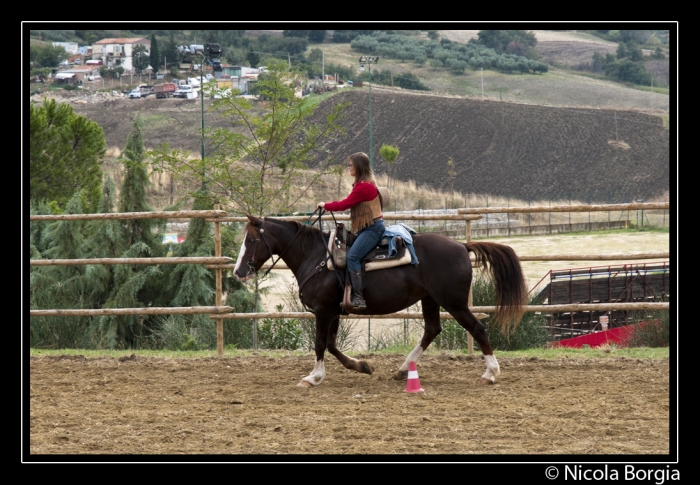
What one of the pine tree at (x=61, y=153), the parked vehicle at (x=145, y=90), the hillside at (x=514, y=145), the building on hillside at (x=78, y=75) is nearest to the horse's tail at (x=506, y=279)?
the pine tree at (x=61, y=153)

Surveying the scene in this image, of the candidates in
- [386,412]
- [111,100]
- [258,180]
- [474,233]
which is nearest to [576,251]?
[474,233]

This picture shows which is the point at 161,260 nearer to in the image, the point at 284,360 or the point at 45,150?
the point at 284,360

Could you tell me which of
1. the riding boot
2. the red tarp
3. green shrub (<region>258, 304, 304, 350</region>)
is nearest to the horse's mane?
the riding boot

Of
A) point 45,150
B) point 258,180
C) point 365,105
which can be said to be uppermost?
point 365,105

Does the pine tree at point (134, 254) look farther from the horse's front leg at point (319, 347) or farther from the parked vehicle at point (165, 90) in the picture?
the parked vehicle at point (165, 90)

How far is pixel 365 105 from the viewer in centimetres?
5841

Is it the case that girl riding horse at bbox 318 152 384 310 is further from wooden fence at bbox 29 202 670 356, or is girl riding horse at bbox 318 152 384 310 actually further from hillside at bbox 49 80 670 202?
hillside at bbox 49 80 670 202

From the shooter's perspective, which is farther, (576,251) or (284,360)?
(576,251)

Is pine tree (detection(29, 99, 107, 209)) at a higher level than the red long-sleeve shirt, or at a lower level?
higher

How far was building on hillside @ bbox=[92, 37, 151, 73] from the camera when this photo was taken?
80.0 meters

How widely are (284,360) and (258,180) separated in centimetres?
497

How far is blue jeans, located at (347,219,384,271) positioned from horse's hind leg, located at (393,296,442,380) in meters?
0.83

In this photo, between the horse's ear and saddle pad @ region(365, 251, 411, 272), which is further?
the horse's ear

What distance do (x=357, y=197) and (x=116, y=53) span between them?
8198cm
